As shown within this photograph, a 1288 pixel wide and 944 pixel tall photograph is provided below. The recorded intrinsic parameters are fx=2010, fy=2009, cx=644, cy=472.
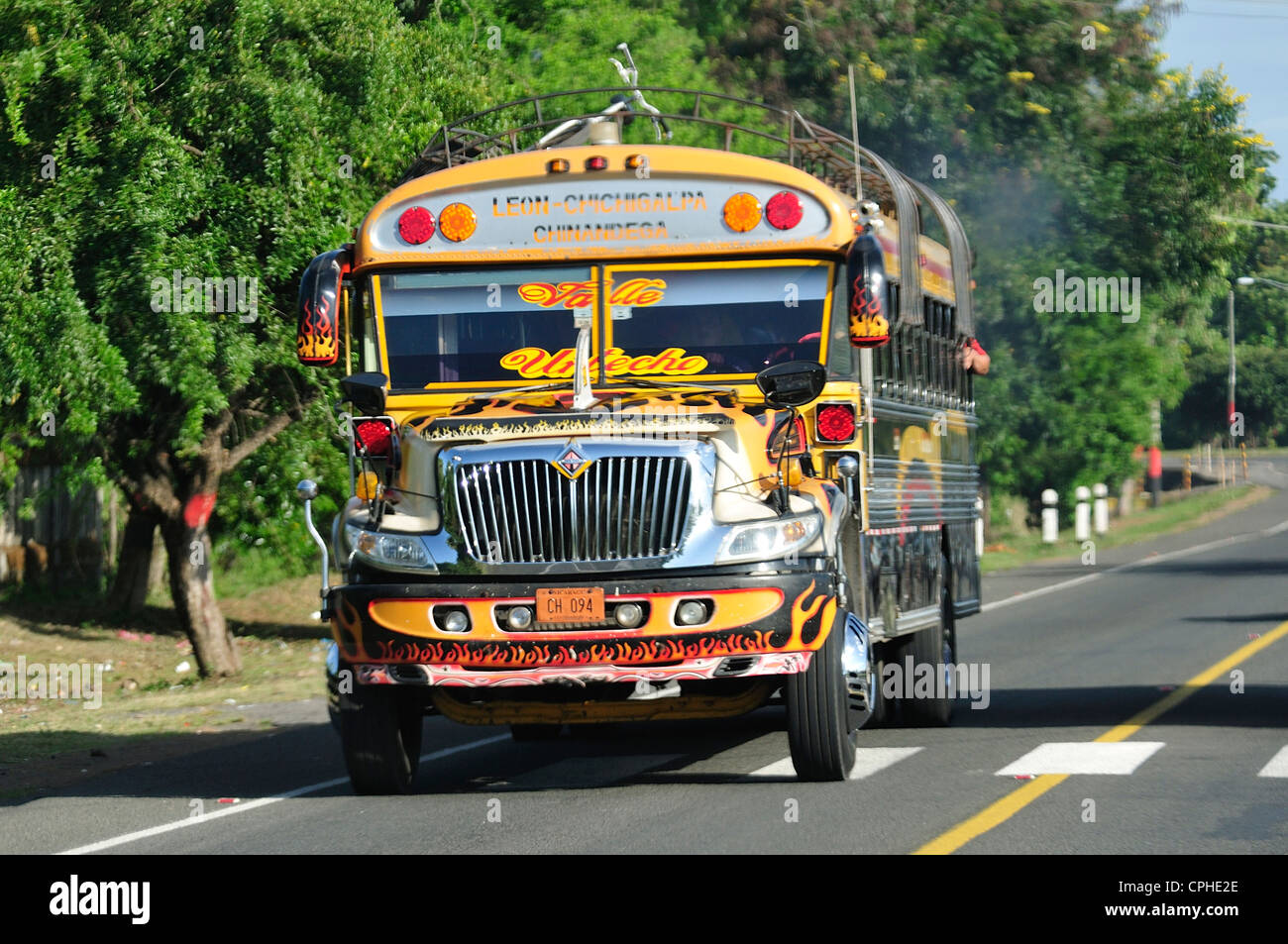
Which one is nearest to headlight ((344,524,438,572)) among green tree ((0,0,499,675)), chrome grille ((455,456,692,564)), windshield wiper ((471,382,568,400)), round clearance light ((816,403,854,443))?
chrome grille ((455,456,692,564))

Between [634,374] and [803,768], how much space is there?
218cm

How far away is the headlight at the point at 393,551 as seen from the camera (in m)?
9.36

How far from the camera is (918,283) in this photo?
12906 mm

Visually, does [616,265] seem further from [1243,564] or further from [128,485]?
[1243,564]

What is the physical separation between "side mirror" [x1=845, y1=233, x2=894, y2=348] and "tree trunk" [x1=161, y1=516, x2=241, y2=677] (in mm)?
11607

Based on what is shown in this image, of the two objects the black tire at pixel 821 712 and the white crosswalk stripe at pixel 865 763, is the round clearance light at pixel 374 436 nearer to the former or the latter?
the black tire at pixel 821 712

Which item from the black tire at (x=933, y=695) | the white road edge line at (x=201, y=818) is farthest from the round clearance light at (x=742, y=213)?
the black tire at (x=933, y=695)

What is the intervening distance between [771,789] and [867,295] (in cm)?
256

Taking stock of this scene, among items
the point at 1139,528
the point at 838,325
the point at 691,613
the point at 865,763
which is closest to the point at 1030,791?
the point at 865,763

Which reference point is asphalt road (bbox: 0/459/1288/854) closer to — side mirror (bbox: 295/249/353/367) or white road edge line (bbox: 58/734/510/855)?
white road edge line (bbox: 58/734/510/855)

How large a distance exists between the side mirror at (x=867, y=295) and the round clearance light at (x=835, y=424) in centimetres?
43

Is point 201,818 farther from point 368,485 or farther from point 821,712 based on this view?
point 821,712

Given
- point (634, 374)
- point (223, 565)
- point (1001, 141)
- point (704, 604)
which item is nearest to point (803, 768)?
point (704, 604)

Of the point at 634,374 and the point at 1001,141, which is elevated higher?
the point at 1001,141
